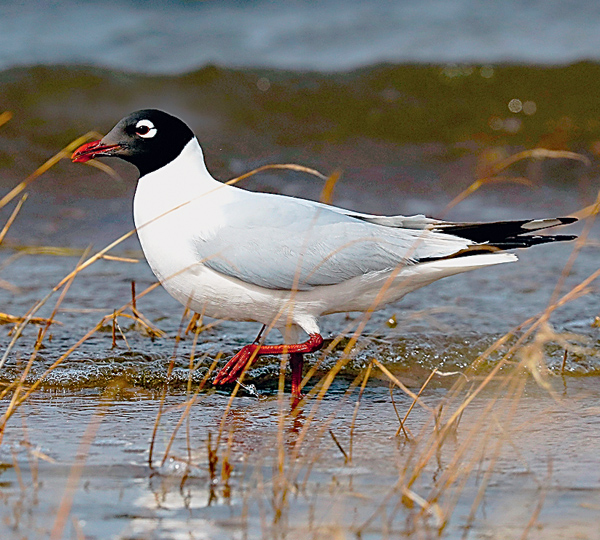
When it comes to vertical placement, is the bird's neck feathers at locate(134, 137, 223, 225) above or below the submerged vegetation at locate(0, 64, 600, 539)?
above

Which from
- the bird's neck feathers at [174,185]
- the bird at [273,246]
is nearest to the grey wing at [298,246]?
the bird at [273,246]

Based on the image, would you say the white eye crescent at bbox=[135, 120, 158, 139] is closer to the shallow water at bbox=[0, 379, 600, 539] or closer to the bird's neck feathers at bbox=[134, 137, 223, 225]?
the bird's neck feathers at bbox=[134, 137, 223, 225]

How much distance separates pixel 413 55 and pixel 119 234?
5.04 m

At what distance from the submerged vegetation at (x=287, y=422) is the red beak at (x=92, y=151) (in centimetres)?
41

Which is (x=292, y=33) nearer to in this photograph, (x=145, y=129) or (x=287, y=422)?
(x=145, y=129)

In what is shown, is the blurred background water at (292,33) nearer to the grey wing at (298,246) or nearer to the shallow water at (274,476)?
the grey wing at (298,246)

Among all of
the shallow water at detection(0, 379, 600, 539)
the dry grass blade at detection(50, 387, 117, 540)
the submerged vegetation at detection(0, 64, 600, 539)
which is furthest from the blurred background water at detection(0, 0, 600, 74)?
the shallow water at detection(0, 379, 600, 539)

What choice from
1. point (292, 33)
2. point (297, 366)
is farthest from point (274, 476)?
point (292, 33)

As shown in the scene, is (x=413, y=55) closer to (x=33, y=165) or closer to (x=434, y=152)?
(x=434, y=152)

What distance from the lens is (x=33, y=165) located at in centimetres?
888

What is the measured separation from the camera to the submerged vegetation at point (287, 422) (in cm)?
244

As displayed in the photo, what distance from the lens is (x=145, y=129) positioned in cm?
412

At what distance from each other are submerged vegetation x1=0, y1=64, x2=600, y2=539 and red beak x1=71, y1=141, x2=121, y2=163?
407 millimetres

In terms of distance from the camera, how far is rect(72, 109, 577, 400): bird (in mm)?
3801
